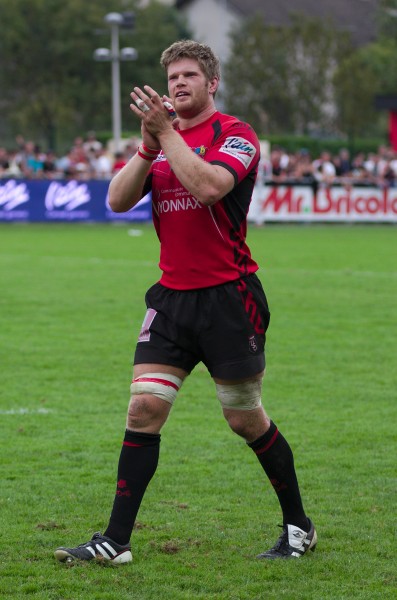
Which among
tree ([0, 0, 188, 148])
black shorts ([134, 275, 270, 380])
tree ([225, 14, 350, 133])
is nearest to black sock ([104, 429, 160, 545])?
black shorts ([134, 275, 270, 380])

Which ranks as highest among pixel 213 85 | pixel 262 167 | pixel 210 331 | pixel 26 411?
pixel 213 85

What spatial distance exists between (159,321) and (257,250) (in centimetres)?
1739

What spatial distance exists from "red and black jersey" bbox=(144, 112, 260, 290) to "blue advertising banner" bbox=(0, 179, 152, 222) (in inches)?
942

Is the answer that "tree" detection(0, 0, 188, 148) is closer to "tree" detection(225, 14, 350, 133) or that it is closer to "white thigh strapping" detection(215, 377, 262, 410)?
"tree" detection(225, 14, 350, 133)

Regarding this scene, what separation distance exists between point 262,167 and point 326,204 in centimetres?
238

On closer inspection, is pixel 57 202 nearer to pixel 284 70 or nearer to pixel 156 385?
pixel 156 385

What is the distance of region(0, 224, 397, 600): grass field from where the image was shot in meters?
5.02

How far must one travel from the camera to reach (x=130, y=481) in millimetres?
5148

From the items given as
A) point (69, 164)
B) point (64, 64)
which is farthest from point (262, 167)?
point (64, 64)

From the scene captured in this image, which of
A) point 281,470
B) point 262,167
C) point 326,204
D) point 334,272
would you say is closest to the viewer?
point 281,470

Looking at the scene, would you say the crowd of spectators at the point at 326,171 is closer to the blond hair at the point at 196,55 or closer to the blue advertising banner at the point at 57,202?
the blue advertising banner at the point at 57,202

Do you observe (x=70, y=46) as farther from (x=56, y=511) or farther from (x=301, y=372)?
(x=56, y=511)

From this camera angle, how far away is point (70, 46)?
2203 inches

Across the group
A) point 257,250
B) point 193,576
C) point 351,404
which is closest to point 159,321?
point 193,576
